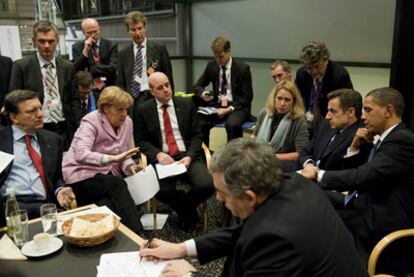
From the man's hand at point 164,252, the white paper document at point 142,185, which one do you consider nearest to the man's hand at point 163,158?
the white paper document at point 142,185

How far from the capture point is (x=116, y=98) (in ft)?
9.17

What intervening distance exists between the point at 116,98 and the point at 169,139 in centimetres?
78

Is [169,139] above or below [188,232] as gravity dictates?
above

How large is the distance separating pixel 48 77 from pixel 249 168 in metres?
2.67

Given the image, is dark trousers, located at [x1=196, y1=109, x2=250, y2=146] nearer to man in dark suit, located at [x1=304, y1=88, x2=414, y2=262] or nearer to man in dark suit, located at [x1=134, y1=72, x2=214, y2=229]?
A: man in dark suit, located at [x1=134, y1=72, x2=214, y2=229]

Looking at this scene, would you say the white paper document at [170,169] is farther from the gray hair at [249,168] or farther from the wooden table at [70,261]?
the gray hair at [249,168]

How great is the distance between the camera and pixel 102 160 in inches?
109

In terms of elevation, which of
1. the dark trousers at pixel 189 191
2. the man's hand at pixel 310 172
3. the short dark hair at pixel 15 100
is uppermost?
the short dark hair at pixel 15 100

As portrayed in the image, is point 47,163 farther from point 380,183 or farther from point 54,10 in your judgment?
point 54,10

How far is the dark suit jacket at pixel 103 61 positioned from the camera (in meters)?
3.96

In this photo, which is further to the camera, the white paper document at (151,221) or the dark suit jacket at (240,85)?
the dark suit jacket at (240,85)

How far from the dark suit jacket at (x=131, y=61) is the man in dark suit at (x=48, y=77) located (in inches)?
24.9

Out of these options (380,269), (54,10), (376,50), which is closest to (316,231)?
(380,269)

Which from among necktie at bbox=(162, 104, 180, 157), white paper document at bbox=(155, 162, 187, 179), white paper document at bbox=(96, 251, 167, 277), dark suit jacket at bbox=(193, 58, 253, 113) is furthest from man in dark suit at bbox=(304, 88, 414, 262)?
dark suit jacket at bbox=(193, 58, 253, 113)
